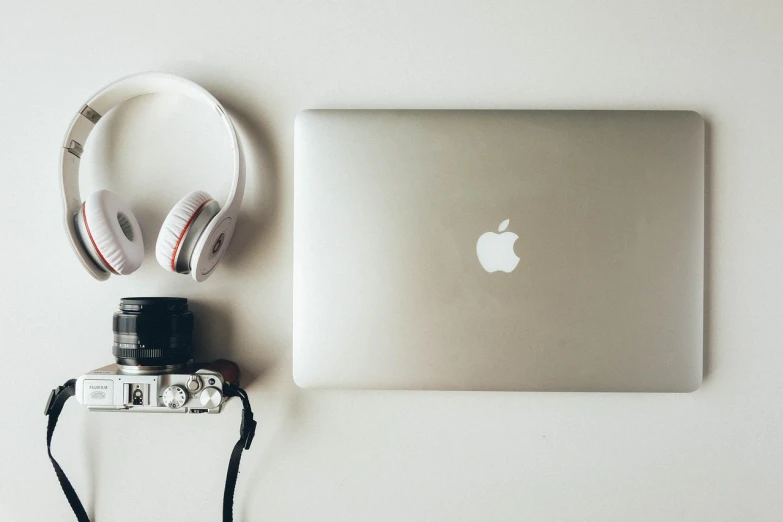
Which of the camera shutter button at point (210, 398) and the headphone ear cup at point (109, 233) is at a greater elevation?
the headphone ear cup at point (109, 233)

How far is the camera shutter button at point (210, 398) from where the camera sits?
31.0 inches

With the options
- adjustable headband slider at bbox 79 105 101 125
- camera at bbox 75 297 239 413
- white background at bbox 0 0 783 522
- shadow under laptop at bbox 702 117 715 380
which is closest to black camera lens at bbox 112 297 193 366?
camera at bbox 75 297 239 413

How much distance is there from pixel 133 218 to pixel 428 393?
68 centimetres

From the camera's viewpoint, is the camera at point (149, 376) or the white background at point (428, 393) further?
the white background at point (428, 393)

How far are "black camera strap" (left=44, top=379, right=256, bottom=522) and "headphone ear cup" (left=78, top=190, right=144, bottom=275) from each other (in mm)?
242

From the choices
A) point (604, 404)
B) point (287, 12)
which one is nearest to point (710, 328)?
point (604, 404)

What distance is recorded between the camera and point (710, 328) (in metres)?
0.91

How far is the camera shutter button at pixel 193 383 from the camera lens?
0.78 m

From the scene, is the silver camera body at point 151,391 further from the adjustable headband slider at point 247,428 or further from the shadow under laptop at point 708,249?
the shadow under laptop at point 708,249

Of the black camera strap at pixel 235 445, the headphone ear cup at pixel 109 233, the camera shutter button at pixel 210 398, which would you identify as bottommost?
the black camera strap at pixel 235 445

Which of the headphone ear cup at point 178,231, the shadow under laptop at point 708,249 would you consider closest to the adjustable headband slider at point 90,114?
the headphone ear cup at point 178,231

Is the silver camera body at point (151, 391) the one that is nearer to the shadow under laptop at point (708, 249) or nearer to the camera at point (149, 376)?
the camera at point (149, 376)

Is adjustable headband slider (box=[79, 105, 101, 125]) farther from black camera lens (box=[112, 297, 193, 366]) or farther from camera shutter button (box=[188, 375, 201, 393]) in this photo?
camera shutter button (box=[188, 375, 201, 393])

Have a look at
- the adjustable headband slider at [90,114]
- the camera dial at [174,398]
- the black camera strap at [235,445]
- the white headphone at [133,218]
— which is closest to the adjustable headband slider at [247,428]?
the black camera strap at [235,445]
